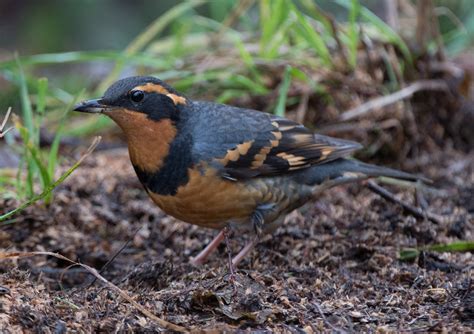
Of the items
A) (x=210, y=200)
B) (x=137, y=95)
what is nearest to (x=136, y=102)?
(x=137, y=95)

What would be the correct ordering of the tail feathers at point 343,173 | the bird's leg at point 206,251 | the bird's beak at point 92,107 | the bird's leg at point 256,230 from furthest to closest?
the tail feathers at point 343,173, the bird's leg at point 206,251, the bird's leg at point 256,230, the bird's beak at point 92,107

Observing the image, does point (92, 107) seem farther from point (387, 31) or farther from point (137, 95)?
point (387, 31)

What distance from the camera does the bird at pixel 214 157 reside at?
4621 mm

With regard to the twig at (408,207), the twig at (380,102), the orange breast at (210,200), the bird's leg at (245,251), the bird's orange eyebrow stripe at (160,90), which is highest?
the bird's orange eyebrow stripe at (160,90)

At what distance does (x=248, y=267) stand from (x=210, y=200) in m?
0.51

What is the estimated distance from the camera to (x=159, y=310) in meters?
3.61

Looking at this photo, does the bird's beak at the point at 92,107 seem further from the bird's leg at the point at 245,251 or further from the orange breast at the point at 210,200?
the bird's leg at the point at 245,251

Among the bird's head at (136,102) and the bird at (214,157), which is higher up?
the bird's head at (136,102)

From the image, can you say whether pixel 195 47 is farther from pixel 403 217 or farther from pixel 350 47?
pixel 403 217

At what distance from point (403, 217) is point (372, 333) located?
2.18m

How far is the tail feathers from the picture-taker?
534cm

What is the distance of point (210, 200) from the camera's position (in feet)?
15.3

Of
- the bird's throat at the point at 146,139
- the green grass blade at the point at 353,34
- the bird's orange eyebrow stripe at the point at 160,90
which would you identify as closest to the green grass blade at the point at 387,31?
the green grass blade at the point at 353,34

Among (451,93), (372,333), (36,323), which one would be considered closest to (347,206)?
(451,93)
